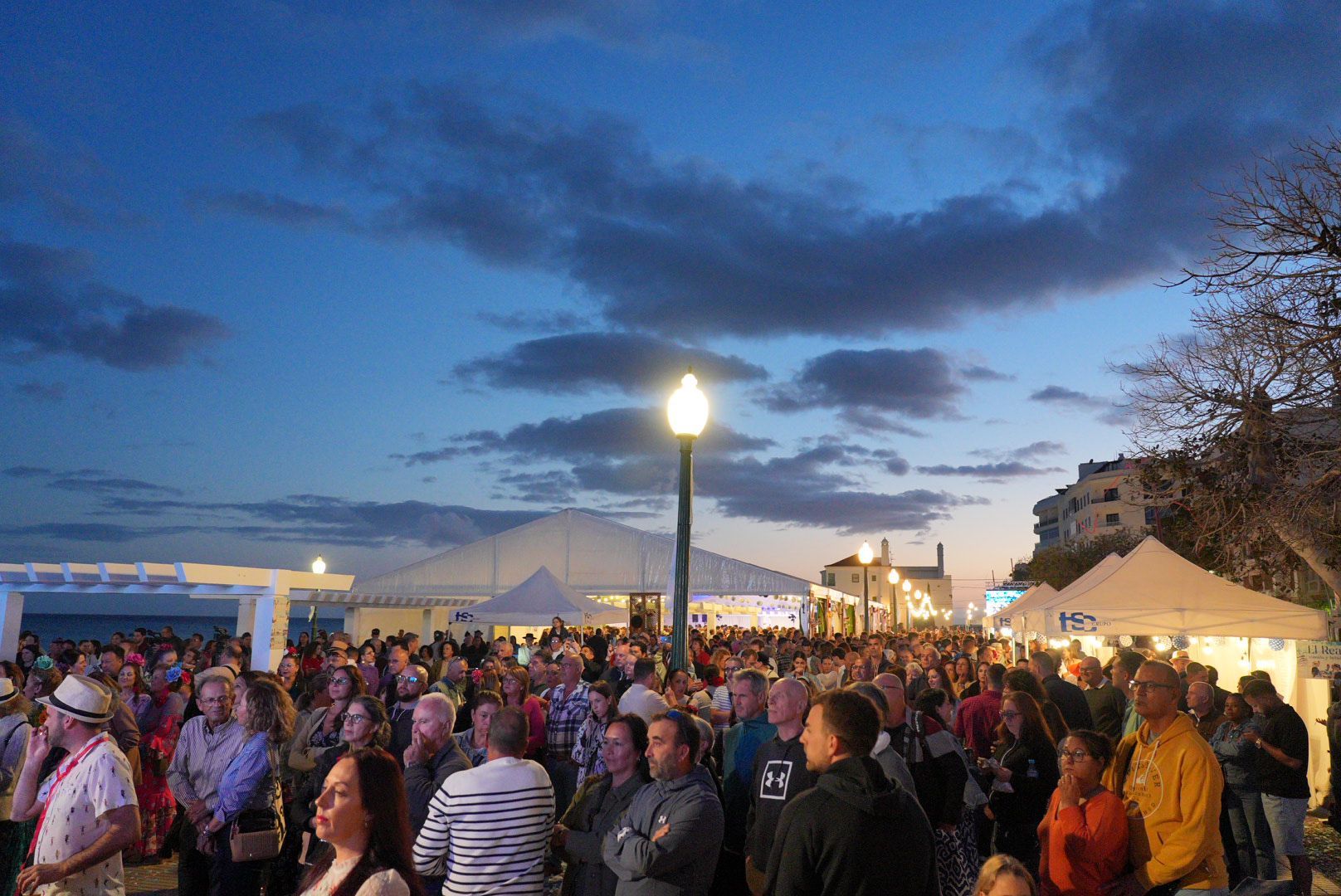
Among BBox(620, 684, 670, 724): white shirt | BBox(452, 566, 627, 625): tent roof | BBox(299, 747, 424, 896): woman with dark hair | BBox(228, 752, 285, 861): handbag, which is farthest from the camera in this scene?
BBox(452, 566, 627, 625): tent roof

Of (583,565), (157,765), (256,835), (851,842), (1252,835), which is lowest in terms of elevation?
(1252,835)

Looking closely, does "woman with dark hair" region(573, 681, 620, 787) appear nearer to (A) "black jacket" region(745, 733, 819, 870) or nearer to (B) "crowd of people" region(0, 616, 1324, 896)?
(B) "crowd of people" region(0, 616, 1324, 896)

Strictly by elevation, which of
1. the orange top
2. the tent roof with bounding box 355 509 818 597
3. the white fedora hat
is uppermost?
the tent roof with bounding box 355 509 818 597

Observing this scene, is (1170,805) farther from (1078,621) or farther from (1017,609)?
(1017,609)

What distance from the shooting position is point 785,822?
361 centimetres

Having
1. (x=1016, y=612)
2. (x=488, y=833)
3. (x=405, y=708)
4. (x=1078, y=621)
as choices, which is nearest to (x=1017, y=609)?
(x=1016, y=612)

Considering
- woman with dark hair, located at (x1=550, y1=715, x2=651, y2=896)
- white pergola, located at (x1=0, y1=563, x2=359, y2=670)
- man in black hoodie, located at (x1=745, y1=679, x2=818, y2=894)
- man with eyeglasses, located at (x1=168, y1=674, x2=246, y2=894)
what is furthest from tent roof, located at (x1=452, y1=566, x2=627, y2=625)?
woman with dark hair, located at (x1=550, y1=715, x2=651, y2=896)

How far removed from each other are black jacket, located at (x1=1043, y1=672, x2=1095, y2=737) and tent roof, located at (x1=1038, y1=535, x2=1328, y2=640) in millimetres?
3329

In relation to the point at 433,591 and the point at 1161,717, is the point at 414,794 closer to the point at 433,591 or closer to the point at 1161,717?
the point at 1161,717

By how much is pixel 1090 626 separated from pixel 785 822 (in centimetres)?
1087

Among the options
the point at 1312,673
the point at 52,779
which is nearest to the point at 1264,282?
the point at 1312,673

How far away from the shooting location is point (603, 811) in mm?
4902

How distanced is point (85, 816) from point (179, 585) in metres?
13.9

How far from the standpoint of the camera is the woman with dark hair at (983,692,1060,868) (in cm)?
682
